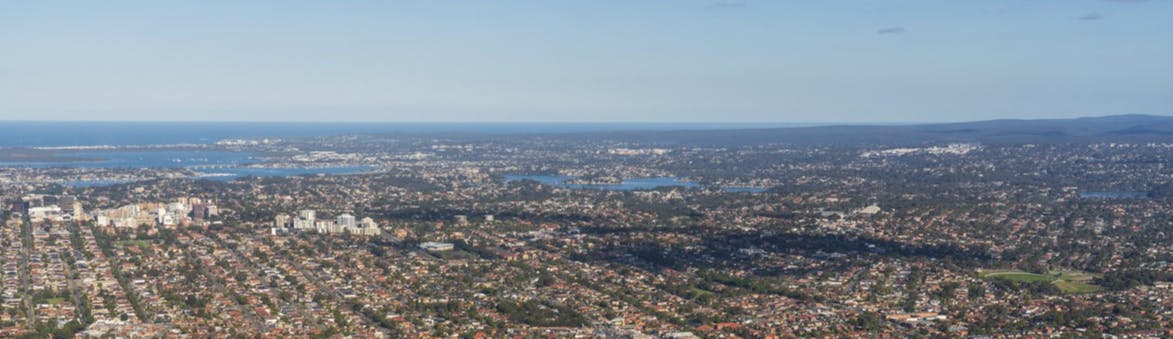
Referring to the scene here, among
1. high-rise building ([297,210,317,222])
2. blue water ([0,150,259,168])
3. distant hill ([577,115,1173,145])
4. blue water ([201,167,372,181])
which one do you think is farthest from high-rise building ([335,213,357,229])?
distant hill ([577,115,1173,145])

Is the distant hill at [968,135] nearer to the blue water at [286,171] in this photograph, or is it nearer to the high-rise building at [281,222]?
the blue water at [286,171]

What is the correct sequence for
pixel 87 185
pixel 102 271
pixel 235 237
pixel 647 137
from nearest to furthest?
pixel 102 271 → pixel 235 237 → pixel 87 185 → pixel 647 137

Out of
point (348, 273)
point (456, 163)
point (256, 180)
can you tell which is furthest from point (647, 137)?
point (348, 273)

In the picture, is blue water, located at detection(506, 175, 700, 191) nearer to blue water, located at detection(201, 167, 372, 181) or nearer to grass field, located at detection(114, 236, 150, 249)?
blue water, located at detection(201, 167, 372, 181)

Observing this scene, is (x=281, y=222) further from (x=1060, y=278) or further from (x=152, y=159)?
(x=152, y=159)

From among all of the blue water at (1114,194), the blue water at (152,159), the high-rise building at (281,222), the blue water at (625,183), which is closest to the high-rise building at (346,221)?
the high-rise building at (281,222)

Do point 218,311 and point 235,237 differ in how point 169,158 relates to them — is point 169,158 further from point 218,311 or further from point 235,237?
point 218,311
